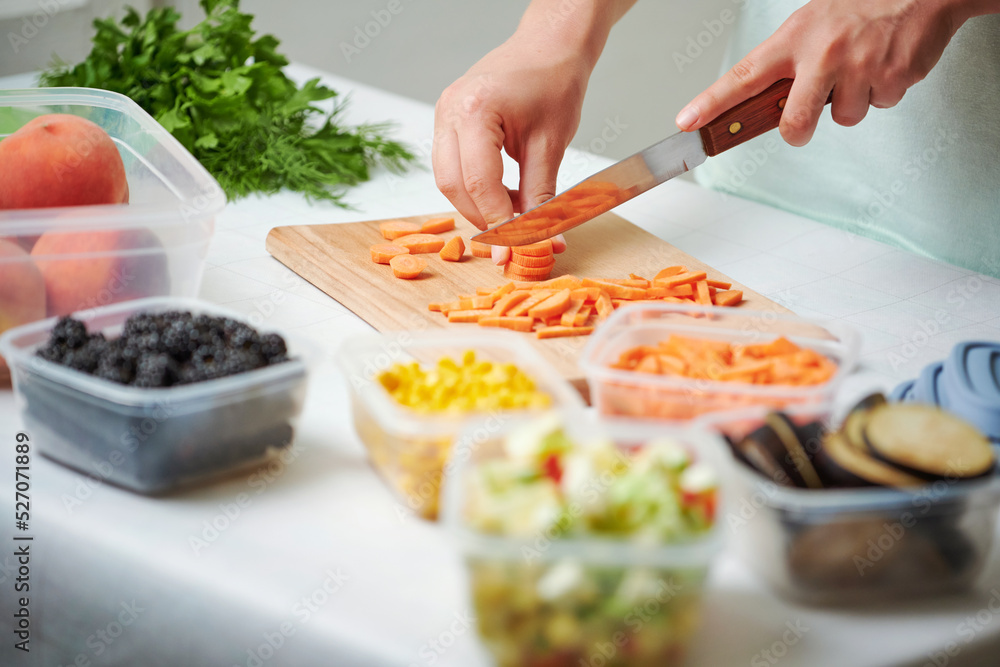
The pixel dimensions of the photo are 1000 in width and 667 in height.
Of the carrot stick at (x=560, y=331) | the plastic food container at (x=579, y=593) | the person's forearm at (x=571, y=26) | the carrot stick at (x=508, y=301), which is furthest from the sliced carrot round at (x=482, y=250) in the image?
the plastic food container at (x=579, y=593)

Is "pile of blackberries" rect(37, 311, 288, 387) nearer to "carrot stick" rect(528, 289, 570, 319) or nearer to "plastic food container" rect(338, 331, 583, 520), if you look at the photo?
"plastic food container" rect(338, 331, 583, 520)

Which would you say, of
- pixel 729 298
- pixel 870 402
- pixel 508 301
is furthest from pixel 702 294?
pixel 870 402

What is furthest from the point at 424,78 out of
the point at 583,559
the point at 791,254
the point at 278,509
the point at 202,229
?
the point at 583,559

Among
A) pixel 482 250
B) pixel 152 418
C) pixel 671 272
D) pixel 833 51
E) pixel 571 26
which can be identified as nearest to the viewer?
pixel 152 418

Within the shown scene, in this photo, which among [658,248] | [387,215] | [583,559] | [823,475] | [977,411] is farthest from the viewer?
[387,215]

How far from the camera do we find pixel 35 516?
930 mm

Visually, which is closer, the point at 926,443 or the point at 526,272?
the point at 926,443

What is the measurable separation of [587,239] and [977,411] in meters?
0.97

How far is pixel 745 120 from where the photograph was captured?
154cm

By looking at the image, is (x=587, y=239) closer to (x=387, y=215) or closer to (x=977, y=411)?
(x=387, y=215)

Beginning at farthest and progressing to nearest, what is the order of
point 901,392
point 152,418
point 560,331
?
point 560,331, point 901,392, point 152,418

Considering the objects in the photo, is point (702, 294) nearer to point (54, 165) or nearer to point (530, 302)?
point (530, 302)

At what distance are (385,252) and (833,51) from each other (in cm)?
88

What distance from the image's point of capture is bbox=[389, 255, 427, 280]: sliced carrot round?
158 centimetres
